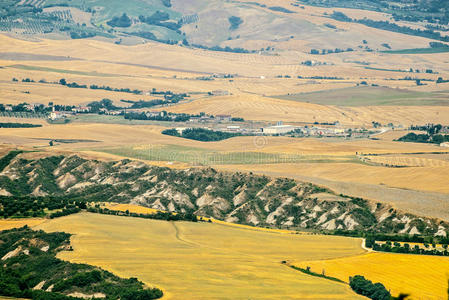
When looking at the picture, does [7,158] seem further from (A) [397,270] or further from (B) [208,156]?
(A) [397,270]

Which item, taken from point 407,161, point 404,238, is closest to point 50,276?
point 404,238

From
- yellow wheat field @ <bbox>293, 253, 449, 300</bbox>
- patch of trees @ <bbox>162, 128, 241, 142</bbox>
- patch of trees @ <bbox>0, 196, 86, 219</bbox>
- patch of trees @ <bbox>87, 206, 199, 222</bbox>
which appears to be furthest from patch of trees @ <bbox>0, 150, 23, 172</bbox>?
yellow wheat field @ <bbox>293, 253, 449, 300</bbox>

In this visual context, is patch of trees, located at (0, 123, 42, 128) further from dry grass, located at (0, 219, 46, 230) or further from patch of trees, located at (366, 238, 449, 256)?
patch of trees, located at (366, 238, 449, 256)

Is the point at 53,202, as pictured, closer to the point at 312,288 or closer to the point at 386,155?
the point at 312,288

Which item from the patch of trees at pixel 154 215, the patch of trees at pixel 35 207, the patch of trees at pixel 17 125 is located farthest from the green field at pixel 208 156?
the patch of trees at pixel 35 207

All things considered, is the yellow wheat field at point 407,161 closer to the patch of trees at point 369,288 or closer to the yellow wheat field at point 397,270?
the yellow wheat field at point 397,270
